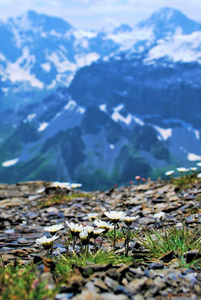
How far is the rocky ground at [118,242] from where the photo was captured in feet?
13.6

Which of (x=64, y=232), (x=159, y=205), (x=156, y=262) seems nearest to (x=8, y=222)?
(x=64, y=232)

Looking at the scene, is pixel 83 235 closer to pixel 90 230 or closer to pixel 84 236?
pixel 84 236

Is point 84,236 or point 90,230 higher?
point 90,230

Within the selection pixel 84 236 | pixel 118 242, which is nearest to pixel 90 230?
pixel 84 236

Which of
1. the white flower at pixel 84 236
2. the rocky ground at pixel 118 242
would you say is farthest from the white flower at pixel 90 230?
the rocky ground at pixel 118 242

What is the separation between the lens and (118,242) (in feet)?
27.5

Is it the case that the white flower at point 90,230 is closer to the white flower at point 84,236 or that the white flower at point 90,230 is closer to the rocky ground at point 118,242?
the white flower at point 84,236

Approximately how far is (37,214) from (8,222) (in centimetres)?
172

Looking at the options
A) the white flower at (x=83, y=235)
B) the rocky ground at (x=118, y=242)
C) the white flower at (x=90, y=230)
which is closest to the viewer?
the rocky ground at (x=118, y=242)

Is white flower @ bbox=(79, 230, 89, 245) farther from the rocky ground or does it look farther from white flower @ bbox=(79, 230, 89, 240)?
the rocky ground

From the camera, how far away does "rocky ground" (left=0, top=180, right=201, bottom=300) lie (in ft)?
13.6

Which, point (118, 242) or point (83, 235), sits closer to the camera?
point (83, 235)

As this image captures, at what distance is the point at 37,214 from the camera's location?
15.4 meters

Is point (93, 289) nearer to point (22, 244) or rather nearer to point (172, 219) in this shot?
point (22, 244)
